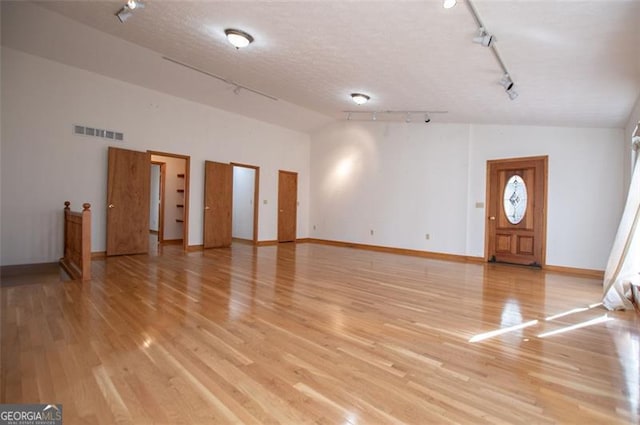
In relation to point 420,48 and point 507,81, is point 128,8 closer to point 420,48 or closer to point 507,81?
point 420,48

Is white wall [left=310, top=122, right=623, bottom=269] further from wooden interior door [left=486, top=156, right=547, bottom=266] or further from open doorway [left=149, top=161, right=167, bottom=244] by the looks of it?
open doorway [left=149, top=161, right=167, bottom=244]

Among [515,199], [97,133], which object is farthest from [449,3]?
[97,133]

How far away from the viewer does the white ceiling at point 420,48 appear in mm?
2891

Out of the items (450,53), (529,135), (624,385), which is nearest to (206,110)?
(450,53)

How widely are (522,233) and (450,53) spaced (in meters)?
4.32

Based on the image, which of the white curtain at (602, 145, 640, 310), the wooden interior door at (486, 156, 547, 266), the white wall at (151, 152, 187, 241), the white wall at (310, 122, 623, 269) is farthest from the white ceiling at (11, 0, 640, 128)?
the white wall at (151, 152, 187, 241)

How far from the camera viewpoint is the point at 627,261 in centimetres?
388

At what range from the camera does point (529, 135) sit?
248 inches

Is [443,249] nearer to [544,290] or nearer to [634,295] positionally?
[544,290]

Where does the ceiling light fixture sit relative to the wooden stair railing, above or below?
above

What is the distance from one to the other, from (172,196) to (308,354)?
7970 mm

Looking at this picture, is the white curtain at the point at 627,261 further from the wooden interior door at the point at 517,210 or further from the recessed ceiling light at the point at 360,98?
the recessed ceiling light at the point at 360,98

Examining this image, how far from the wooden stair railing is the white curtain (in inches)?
257

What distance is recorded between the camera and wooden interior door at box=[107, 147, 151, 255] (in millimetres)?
6238
